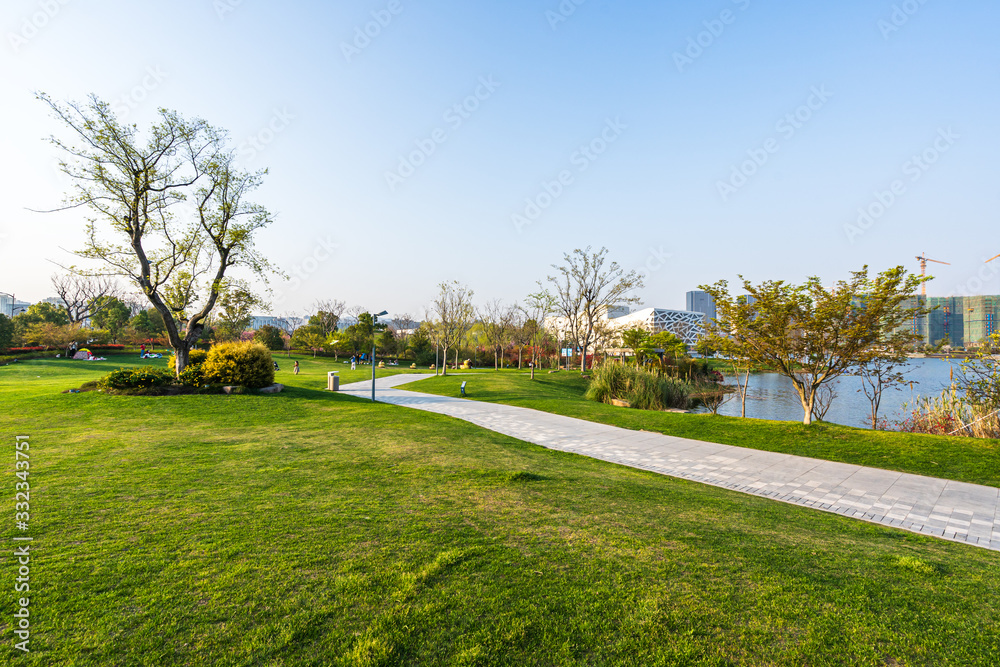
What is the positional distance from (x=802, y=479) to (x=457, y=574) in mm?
6730

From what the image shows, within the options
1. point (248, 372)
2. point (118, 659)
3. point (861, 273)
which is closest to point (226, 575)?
point (118, 659)

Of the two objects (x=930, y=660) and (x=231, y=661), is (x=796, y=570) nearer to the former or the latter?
(x=930, y=660)

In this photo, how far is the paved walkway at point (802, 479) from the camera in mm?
5410

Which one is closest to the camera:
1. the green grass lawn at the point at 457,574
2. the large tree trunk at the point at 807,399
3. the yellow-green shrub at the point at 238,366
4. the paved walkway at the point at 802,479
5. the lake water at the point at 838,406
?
the green grass lawn at the point at 457,574

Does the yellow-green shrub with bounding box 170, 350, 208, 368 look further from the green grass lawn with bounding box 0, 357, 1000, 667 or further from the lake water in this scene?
the lake water

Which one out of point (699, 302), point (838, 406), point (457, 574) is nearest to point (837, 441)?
point (457, 574)

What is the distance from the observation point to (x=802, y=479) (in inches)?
282

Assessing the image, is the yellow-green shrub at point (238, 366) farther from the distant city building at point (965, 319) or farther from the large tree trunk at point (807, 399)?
the distant city building at point (965, 319)

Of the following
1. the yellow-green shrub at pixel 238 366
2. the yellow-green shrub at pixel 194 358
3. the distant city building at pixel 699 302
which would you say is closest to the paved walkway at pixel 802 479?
the yellow-green shrub at pixel 238 366

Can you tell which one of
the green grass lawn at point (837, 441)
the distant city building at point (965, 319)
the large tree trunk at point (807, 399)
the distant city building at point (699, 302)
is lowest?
the green grass lawn at point (837, 441)

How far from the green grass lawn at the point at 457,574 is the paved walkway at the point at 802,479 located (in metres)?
0.76

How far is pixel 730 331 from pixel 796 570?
8384 millimetres

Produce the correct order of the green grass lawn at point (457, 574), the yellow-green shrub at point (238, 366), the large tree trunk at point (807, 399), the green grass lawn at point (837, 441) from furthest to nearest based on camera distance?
the yellow-green shrub at point (238, 366) < the large tree trunk at point (807, 399) < the green grass lawn at point (837, 441) < the green grass lawn at point (457, 574)

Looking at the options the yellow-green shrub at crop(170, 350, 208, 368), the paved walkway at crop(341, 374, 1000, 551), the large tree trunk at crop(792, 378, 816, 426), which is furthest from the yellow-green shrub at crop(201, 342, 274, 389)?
the large tree trunk at crop(792, 378, 816, 426)
